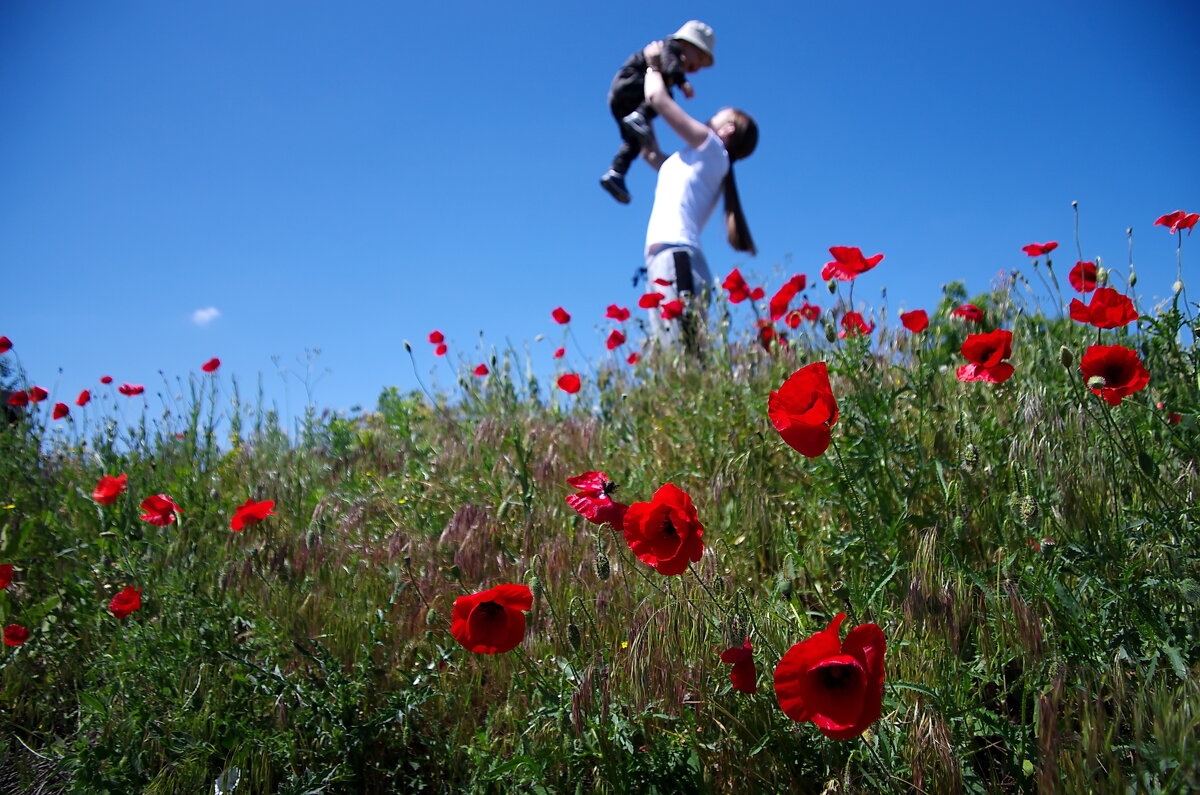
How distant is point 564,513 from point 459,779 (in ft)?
3.16

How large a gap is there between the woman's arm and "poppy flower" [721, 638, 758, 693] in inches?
158

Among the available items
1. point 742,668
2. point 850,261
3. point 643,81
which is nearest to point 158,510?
point 742,668

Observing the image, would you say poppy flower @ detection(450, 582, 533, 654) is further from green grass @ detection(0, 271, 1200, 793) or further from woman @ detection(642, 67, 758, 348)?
woman @ detection(642, 67, 758, 348)

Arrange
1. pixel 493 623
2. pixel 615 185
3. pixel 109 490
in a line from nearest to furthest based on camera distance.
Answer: pixel 493 623 → pixel 109 490 → pixel 615 185

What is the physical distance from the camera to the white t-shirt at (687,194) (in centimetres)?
470

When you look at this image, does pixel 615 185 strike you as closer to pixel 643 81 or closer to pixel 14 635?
pixel 643 81

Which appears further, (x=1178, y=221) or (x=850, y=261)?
(x=850, y=261)

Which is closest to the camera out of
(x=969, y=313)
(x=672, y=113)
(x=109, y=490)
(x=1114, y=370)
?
(x=1114, y=370)

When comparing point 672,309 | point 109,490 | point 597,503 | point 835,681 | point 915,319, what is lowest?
point 835,681

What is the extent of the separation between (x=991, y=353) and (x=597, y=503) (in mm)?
1035

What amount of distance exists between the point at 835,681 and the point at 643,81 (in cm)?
487

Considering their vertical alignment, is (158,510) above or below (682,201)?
below

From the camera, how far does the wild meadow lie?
1.22 metres

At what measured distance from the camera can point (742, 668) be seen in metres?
1.20
